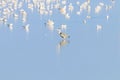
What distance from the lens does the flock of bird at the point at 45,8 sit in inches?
425

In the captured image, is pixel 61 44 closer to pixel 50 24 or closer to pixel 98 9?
pixel 50 24

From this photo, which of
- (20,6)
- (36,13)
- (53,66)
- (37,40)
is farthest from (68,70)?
(20,6)

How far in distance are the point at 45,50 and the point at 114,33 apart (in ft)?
5.13

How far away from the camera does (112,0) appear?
12.8 m

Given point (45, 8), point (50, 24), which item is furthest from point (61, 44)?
point (45, 8)

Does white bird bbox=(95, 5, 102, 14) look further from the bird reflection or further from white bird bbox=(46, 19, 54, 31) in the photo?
the bird reflection

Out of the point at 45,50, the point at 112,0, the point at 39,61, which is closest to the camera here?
the point at 39,61

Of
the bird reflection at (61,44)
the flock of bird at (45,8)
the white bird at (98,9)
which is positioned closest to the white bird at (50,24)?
the flock of bird at (45,8)

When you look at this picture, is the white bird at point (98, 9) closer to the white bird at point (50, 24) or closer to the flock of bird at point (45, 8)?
the flock of bird at point (45, 8)

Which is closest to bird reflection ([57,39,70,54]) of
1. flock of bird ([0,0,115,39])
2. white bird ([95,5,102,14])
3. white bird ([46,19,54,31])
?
flock of bird ([0,0,115,39])

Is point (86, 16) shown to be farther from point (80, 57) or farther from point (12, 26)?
point (80, 57)

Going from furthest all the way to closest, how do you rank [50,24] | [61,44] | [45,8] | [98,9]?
1. [45,8]
2. [98,9]
3. [50,24]
4. [61,44]

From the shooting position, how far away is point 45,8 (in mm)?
12430

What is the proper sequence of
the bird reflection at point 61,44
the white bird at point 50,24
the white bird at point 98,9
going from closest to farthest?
1. the bird reflection at point 61,44
2. the white bird at point 50,24
3. the white bird at point 98,9
